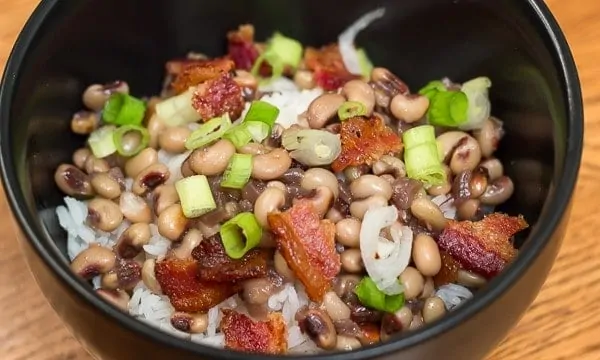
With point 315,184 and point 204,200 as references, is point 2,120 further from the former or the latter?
point 315,184

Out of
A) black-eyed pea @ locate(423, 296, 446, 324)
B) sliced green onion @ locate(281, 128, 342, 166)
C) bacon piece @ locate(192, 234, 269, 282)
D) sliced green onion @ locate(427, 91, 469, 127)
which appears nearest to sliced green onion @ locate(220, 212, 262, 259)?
A: bacon piece @ locate(192, 234, 269, 282)

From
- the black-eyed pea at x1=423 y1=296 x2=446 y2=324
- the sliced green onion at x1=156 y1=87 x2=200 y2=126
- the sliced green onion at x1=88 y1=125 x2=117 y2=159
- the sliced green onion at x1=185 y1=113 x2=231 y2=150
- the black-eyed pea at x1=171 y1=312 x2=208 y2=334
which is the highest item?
the sliced green onion at x1=185 y1=113 x2=231 y2=150

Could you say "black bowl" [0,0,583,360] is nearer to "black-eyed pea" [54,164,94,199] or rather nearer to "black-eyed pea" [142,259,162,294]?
"black-eyed pea" [54,164,94,199]

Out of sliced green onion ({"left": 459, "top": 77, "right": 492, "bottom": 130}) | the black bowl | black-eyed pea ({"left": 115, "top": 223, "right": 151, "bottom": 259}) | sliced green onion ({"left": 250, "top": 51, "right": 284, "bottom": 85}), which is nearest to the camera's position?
the black bowl

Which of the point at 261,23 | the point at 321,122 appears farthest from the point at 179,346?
the point at 261,23

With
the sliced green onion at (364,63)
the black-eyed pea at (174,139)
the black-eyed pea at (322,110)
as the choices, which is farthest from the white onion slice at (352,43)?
the black-eyed pea at (174,139)

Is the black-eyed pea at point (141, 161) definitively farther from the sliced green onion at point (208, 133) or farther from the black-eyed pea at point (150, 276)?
the black-eyed pea at point (150, 276)
